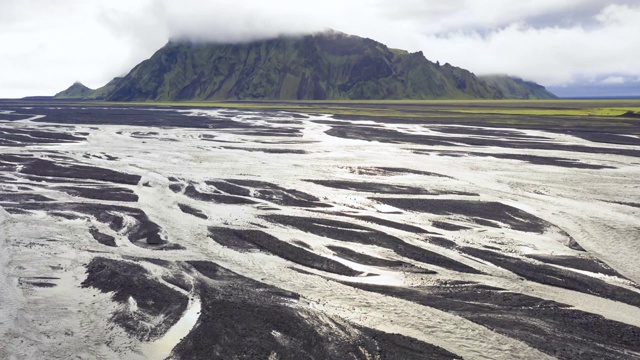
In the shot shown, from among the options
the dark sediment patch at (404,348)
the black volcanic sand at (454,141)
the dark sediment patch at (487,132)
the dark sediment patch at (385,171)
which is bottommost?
the dark sediment patch at (404,348)

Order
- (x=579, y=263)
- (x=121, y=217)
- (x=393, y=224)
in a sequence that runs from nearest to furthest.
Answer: (x=579, y=263)
(x=393, y=224)
(x=121, y=217)

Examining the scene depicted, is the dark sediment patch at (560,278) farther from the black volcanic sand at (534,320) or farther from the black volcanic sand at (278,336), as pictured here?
the black volcanic sand at (278,336)

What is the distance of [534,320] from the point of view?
57.6 ft

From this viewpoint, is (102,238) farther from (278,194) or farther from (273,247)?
(278,194)

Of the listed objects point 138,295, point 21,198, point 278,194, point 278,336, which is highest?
point 278,194

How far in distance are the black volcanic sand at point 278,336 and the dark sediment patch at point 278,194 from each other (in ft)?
48.4

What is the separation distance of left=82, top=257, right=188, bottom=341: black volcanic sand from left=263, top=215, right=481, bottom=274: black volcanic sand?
1016 centimetres

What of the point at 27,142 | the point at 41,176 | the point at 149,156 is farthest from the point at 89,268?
the point at 27,142

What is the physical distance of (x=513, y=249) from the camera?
990 inches

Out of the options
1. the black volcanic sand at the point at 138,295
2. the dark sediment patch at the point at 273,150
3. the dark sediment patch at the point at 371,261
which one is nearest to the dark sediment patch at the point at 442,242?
the dark sediment patch at the point at 371,261

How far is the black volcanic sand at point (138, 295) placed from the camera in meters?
17.3

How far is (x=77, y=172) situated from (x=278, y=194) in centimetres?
2236

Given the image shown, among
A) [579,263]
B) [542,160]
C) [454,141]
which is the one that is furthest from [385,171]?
[454,141]

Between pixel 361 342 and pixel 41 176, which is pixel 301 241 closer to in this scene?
pixel 361 342
